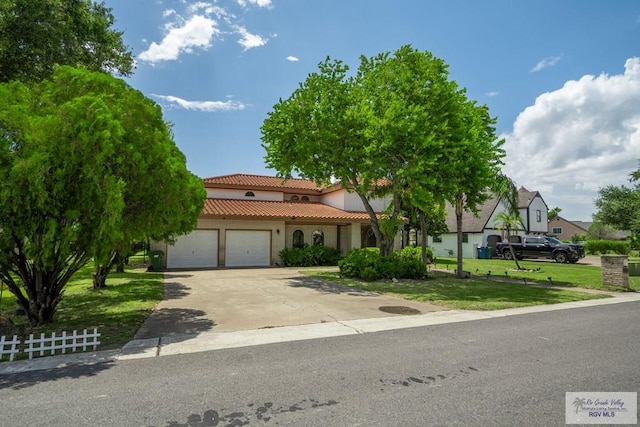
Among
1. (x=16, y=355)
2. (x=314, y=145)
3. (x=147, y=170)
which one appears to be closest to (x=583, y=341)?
(x=147, y=170)

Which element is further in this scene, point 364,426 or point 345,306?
point 345,306

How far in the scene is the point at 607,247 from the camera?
35.8 m

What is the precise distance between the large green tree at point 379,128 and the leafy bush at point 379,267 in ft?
4.81

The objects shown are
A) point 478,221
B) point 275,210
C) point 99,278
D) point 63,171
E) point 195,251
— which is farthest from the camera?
point 478,221

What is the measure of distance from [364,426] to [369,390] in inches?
33.3

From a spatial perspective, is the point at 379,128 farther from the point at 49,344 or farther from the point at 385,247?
the point at 49,344

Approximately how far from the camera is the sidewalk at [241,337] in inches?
209

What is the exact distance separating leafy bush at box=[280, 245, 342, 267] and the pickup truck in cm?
1580

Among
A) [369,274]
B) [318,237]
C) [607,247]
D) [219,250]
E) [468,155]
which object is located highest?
[468,155]

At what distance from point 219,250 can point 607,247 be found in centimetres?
3799

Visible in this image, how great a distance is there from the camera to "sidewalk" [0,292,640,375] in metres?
5.31

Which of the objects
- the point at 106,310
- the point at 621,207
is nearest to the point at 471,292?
the point at 106,310

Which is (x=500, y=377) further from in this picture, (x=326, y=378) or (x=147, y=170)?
(x=147, y=170)

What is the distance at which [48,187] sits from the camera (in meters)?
6.19
